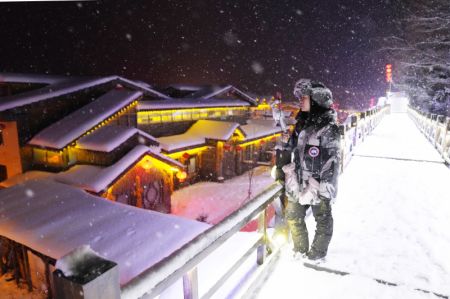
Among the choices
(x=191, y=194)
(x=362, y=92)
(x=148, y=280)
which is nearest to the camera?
(x=148, y=280)

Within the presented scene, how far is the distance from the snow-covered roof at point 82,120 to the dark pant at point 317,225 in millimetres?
15190

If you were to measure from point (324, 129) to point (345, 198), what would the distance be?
3593 mm

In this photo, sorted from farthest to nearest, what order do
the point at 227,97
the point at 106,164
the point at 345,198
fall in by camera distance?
the point at 227,97 → the point at 106,164 → the point at 345,198

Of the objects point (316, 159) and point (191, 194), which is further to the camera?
point (191, 194)

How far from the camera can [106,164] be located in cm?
1641

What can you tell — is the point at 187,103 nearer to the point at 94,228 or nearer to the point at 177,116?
the point at 177,116

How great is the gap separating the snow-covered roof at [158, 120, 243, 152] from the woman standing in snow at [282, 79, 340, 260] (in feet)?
58.7

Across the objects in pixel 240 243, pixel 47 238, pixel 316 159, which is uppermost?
pixel 316 159

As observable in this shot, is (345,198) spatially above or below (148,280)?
below

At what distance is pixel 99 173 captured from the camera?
604 inches

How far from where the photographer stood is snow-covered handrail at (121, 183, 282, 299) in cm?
152

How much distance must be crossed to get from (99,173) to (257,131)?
18.5 meters

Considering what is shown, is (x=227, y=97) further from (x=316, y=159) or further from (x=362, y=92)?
(x=362, y=92)

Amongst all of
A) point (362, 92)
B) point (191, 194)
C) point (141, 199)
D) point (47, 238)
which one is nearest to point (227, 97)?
point (191, 194)
